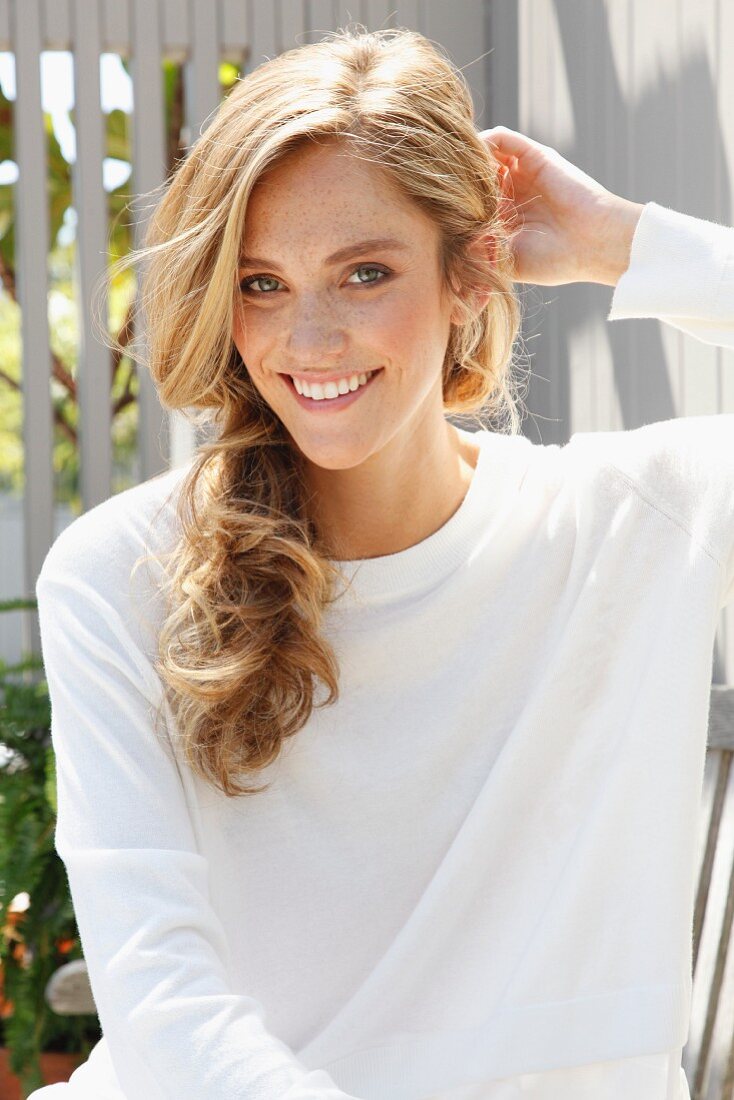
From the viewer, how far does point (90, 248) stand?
3566 millimetres

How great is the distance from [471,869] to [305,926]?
189 millimetres

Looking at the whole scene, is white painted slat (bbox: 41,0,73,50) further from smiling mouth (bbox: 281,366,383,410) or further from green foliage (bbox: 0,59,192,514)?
smiling mouth (bbox: 281,366,383,410)

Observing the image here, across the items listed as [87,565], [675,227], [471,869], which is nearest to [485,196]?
[675,227]

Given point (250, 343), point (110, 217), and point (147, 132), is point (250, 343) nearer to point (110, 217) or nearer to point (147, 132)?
point (147, 132)

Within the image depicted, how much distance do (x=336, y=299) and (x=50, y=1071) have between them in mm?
2292

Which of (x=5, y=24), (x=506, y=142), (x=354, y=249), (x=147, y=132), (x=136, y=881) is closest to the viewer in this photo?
(x=136, y=881)

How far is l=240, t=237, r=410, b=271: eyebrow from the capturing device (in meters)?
1.40

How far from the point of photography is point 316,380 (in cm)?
143

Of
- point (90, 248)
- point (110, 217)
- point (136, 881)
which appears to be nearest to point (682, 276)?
point (136, 881)

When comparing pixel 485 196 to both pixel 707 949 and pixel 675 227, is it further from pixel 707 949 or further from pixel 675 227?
pixel 707 949

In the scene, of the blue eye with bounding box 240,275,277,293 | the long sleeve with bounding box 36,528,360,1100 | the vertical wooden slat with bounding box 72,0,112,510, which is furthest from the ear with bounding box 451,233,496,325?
the vertical wooden slat with bounding box 72,0,112,510

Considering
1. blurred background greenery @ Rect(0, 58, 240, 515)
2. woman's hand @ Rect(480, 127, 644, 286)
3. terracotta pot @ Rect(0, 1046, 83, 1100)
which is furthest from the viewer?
blurred background greenery @ Rect(0, 58, 240, 515)

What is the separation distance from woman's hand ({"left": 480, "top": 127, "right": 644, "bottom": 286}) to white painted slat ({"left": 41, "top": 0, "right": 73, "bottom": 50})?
2.21 m

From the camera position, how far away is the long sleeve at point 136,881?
3.88 ft
